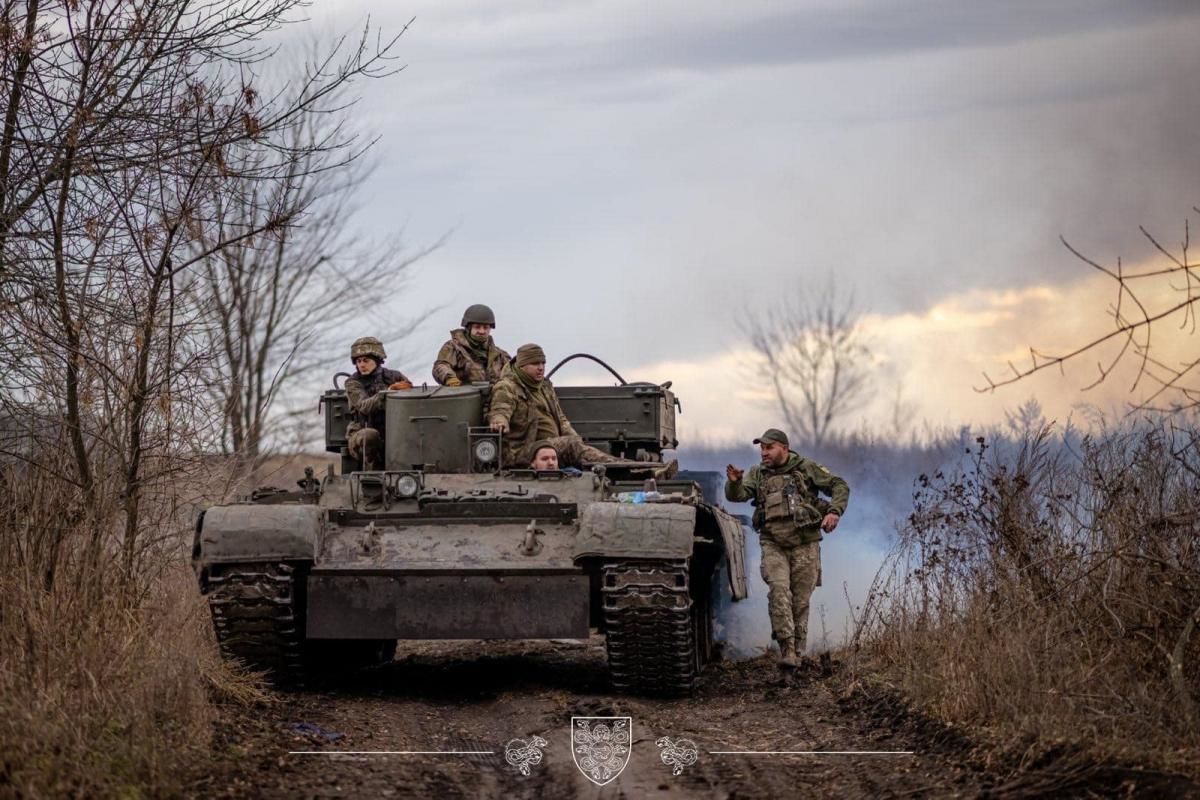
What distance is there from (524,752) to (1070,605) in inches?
125

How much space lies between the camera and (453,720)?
9.93m

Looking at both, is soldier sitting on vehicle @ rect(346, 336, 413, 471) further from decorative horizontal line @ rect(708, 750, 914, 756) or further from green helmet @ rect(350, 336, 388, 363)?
decorative horizontal line @ rect(708, 750, 914, 756)

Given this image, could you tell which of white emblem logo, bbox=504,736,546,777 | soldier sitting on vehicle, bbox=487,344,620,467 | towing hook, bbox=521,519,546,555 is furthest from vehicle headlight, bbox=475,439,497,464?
white emblem logo, bbox=504,736,546,777

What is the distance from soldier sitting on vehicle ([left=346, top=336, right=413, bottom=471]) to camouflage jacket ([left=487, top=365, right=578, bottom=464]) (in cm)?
94

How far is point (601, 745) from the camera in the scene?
28.9 feet

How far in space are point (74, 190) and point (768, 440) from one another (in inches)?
214

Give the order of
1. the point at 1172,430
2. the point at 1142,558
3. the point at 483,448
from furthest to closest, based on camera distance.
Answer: the point at 483,448 < the point at 1172,430 < the point at 1142,558

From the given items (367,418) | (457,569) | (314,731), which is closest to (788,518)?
(457,569)

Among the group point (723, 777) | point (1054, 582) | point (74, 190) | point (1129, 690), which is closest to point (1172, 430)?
point (1054, 582)

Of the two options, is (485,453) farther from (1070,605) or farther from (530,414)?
(1070,605)

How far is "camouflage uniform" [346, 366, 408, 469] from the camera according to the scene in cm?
1290

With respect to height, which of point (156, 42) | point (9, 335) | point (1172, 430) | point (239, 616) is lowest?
point (239, 616)

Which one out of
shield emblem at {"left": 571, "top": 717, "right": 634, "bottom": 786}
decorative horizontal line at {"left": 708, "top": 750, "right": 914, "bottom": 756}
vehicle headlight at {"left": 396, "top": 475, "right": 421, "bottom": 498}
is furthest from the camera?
vehicle headlight at {"left": 396, "top": 475, "right": 421, "bottom": 498}

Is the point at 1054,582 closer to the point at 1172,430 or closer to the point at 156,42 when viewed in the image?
the point at 1172,430
